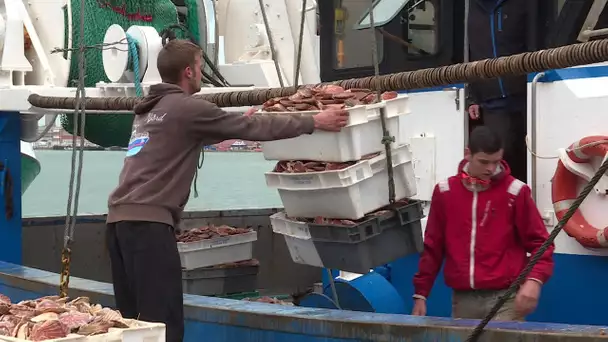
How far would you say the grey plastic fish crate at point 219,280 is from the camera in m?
6.84

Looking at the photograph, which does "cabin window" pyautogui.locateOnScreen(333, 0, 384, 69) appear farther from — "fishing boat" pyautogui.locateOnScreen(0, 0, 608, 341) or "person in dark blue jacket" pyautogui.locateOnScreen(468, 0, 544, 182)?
"person in dark blue jacket" pyautogui.locateOnScreen(468, 0, 544, 182)

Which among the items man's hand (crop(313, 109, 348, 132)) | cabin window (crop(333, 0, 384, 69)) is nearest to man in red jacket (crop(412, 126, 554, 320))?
man's hand (crop(313, 109, 348, 132))

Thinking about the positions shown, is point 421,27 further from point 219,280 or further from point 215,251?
point 219,280

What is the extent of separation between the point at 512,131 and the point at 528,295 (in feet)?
5.73

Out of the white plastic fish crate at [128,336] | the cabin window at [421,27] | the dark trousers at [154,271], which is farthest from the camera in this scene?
the cabin window at [421,27]

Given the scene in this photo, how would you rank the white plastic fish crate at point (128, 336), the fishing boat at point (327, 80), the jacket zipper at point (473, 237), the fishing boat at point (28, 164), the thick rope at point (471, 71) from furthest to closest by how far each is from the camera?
1. the fishing boat at point (28, 164)
2. the fishing boat at point (327, 80)
3. the jacket zipper at point (473, 237)
4. the thick rope at point (471, 71)
5. the white plastic fish crate at point (128, 336)

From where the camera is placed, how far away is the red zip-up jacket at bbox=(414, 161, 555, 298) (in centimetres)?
433

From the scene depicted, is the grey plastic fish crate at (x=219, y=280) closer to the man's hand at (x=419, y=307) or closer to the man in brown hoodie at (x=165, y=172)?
the man's hand at (x=419, y=307)

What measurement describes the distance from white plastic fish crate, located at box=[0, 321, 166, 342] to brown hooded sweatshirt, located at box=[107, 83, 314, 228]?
2.65ft

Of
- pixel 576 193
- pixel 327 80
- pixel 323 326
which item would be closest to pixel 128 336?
pixel 323 326

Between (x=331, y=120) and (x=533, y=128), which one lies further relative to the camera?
(x=533, y=128)

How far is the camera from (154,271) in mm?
3973

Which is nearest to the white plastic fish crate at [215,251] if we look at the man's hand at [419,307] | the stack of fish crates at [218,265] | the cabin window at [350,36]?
the stack of fish crates at [218,265]

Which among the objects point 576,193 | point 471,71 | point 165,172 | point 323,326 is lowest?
point 323,326
